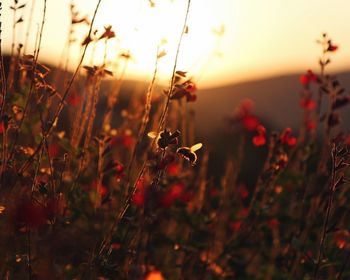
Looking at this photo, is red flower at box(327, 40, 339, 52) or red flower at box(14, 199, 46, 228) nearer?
red flower at box(14, 199, 46, 228)

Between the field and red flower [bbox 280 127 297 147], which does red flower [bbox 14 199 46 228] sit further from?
red flower [bbox 280 127 297 147]

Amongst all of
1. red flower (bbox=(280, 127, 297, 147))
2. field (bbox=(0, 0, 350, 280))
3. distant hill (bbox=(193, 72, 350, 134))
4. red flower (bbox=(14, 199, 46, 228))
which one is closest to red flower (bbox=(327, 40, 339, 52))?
field (bbox=(0, 0, 350, 280))

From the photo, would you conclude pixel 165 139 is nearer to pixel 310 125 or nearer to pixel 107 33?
pixel 107 33

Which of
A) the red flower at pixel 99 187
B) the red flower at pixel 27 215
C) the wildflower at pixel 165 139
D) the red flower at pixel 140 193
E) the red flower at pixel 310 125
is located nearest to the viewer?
the red flower at pixel 27 215

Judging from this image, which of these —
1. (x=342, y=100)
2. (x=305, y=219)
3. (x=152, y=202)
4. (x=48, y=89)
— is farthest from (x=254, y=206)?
(x=152, y=202)

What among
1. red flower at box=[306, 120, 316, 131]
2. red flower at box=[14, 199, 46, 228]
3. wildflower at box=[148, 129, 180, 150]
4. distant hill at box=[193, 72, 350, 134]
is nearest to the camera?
red flower at box=[14, 199, 46, 228]

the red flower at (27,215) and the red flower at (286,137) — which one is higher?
the red flower at (286,137)

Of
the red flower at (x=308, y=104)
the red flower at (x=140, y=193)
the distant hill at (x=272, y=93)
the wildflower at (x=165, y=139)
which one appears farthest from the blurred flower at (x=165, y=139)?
the distant hill at (x=272, y=93)

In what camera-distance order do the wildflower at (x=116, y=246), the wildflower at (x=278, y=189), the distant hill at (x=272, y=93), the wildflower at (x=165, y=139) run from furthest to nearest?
the distant hill at (x=272, y=93), the wildflower at (x=278, y=189), the wildflower at (x=116, y=246), the wildflower at (x=165, y=139)

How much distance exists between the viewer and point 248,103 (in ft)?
16.2

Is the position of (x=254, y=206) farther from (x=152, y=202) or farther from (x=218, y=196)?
(x=152, y=202)

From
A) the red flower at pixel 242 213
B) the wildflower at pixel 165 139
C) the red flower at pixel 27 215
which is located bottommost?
the red flower at pixel 242 213

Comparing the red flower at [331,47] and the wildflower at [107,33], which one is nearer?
the wildflower at [107,33]

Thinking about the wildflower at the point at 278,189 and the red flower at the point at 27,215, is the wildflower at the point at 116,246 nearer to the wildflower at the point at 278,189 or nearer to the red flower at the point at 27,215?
the red flower at the point at 27,215
